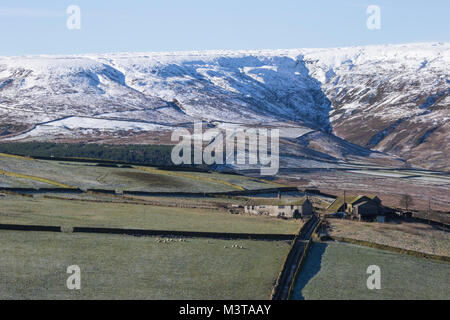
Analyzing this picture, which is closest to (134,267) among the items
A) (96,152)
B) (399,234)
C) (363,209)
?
(399,234)

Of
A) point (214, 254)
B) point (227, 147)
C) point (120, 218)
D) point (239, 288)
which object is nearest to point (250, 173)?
point (227, 147)

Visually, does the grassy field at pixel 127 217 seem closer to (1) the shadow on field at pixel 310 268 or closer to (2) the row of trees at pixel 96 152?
(1) the shadow on field at pixel 310 268

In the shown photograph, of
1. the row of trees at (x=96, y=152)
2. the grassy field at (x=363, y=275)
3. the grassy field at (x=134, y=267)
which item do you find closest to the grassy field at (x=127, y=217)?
the grassy field at (x=134, y=267)

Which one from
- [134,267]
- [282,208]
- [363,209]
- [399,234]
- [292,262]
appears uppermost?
[282,208]

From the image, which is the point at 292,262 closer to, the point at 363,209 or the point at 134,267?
the point at 134,267

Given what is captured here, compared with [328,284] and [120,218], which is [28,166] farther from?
[328,284]

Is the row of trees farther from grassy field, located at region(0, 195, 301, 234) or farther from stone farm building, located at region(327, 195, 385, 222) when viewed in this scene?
grassy field, located at region(0, 195, 301, 234)
